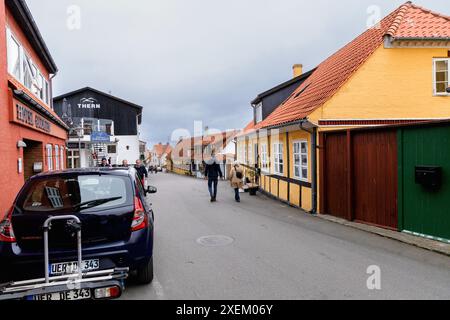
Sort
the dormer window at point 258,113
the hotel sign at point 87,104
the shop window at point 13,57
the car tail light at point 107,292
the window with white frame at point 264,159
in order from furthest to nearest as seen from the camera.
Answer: the hotel sign at point 87,104 → the dormer window at point 258,113 → the window with white frame at point 264,159 → the shop window at point 13,57 → the car tail light at point 107,292

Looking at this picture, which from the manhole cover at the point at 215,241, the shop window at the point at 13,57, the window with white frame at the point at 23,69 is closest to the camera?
the manhole cover at the point at 215,241

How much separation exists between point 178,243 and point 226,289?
252cm

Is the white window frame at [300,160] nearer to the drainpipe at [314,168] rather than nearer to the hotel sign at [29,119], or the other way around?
the drainpipe at [314,168]

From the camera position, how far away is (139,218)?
13.1 ft

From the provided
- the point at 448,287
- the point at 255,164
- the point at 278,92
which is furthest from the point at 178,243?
the point at 278,92

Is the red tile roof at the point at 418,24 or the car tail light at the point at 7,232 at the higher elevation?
the red tile roof at the point at 418,24

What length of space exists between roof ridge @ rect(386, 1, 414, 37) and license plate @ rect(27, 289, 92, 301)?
34.5 feet

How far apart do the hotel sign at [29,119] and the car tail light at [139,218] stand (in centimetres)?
551

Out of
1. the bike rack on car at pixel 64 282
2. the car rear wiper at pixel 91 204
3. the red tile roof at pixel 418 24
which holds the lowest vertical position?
the bike rack on car at pixel 64 282

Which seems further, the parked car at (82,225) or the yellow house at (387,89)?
the yellow house at (387,89)

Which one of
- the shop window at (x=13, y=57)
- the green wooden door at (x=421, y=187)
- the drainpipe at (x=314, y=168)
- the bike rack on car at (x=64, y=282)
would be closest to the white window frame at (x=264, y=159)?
the drainpipe at (x=314, y=168)

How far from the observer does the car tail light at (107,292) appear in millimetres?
3256

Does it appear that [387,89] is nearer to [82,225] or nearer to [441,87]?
[441,87]

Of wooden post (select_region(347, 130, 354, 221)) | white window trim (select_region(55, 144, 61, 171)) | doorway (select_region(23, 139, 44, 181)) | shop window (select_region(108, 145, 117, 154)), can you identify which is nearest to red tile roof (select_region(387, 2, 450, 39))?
wooden post (select_region(347, 130, 354, 221))
